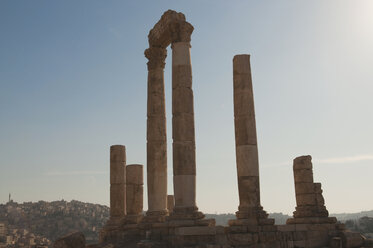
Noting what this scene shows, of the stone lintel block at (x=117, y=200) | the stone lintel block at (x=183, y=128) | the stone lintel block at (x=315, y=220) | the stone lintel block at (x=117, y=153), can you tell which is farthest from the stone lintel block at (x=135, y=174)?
the stone lintel block at (x=315, y=220)

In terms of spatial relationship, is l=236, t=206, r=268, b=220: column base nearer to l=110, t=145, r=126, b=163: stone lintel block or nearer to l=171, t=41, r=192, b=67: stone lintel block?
l=171, t=41, r=192, b=67: stone lintel block

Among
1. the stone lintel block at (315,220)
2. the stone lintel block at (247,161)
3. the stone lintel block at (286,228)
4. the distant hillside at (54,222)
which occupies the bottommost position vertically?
the distant hillside at (54,222)

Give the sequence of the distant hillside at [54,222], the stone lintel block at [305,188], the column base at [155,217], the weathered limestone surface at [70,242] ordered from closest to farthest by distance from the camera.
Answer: the weathered limestone surface at [70,242] < the column base at [155,217] < the stone lintel block at [305,188] < the distant hillside at [54,222]

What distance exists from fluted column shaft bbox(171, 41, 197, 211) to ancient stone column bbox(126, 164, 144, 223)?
323 inches

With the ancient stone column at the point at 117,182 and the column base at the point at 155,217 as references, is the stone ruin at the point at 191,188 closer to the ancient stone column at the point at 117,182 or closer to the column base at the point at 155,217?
the column base at the point at 155,217

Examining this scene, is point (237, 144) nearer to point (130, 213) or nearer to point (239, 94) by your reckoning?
point (239, 94)

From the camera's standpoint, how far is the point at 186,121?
20.1m

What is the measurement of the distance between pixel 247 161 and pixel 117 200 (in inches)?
471

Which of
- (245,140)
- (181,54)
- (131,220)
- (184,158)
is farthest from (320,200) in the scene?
(131,220)

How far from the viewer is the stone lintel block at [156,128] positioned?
77.7ft

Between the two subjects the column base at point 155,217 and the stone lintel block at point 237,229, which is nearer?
the stone lintel block at point 237,229

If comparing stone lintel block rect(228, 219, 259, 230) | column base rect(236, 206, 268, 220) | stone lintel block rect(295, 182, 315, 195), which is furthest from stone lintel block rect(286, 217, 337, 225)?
stone lintel block rect(228, 219, 259, 230)

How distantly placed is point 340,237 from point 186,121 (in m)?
9.67

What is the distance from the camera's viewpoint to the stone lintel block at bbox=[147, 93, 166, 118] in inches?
950
